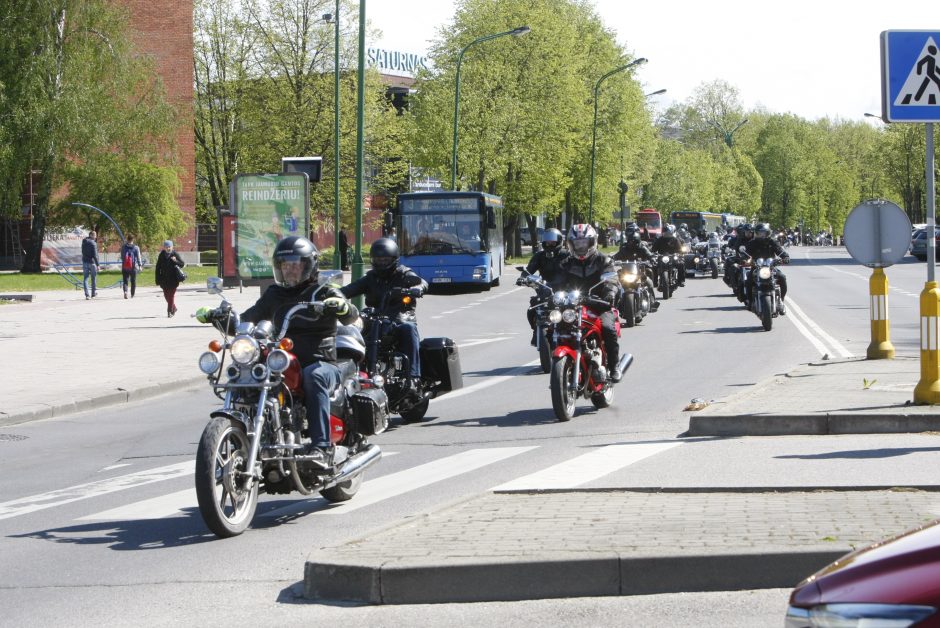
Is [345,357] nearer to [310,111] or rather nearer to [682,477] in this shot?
[682,477]

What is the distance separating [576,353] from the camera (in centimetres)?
1186

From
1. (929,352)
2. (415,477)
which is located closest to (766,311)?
(929,352)

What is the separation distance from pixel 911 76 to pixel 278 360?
6.24 meters

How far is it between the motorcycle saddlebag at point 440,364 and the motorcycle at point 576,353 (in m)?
0.92

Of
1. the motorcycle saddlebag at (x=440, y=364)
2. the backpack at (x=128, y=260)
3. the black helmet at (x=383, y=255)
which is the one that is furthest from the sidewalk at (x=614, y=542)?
the backpack at (x=128, y=260)

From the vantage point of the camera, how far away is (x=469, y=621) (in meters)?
5.14

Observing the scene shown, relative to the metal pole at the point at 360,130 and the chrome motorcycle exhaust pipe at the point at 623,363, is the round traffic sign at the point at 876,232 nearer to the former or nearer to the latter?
the chrome motorcycle exhaust pipe at the point at 623,363

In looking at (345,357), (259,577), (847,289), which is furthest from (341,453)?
(847,289)

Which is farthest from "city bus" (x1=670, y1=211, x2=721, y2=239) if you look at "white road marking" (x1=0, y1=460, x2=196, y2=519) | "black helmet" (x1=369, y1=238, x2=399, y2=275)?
"white road marking" (x1=0, y1=460, x2=196, y2=519)

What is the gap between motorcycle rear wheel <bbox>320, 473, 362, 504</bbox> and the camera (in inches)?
313

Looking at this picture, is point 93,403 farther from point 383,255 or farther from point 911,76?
point 911,76

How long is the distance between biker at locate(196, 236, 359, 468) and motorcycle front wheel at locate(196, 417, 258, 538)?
1.41ft

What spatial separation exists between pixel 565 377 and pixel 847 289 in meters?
28.0

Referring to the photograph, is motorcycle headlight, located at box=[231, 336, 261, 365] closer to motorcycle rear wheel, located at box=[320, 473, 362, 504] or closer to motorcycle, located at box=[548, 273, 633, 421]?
motorcycle rear wheel, located at box=[320, 473, 362, 504]
